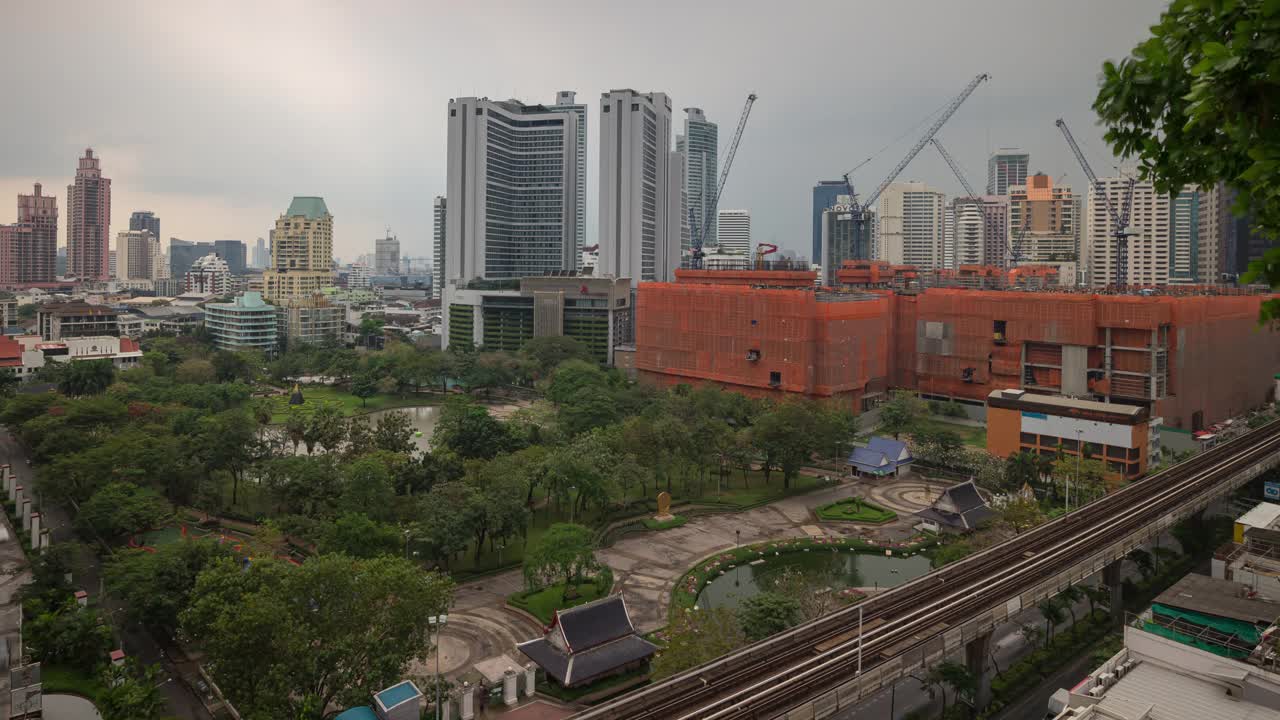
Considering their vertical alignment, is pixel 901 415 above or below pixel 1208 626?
above

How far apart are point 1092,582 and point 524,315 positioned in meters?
71.3

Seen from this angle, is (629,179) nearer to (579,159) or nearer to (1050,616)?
(579,159)

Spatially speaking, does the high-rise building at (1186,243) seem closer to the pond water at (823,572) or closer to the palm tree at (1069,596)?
the pond water at (823,572)

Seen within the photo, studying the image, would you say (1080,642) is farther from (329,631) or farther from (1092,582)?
(329,631)

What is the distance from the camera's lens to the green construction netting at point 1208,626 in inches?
745

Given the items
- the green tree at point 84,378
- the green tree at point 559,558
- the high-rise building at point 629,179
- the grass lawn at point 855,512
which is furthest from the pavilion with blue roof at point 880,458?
the high-rise building at point 629,179

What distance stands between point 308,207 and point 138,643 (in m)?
110

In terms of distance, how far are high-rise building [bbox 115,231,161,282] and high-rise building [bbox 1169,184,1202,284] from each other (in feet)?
635

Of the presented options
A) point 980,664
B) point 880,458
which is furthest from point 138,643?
point 880,458

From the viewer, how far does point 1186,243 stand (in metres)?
117

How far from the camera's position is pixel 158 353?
73625 millimetres

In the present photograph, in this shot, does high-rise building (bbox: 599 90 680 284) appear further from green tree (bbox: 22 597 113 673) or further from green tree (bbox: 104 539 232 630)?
green tree (bbox: 22 597 113 673)

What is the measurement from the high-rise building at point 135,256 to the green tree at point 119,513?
573ft

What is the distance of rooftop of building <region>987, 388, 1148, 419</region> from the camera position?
4362 centimetres
